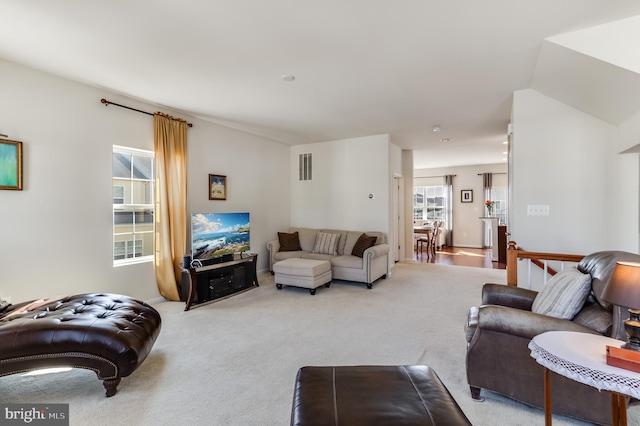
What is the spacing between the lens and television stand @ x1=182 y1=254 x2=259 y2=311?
Result: 4035 mm

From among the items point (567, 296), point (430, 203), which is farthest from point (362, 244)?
point (430, 203)

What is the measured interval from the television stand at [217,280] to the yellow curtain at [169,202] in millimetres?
254

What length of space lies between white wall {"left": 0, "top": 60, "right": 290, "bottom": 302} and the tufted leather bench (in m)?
1.03

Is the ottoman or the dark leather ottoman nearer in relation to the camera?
the dark leather ottoman

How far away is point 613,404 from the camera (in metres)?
1.45

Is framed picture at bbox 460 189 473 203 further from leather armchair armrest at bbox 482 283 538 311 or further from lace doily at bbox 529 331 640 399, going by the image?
lace doily at bbox 529 331 640 399

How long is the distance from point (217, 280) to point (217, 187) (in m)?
1.59

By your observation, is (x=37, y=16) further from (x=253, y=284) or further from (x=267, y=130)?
(x=253, y=284)

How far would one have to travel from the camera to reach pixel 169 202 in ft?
14.0

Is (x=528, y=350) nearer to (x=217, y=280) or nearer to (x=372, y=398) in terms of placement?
(x=372, y=398)

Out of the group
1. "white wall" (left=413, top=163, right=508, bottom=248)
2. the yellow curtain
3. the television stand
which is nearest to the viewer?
the television stand

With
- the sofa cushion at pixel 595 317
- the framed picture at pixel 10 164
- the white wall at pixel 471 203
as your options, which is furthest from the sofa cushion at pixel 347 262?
the white wall at pixel 471 203

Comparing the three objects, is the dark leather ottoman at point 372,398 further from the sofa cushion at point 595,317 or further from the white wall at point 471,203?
the white wall at point 471,203

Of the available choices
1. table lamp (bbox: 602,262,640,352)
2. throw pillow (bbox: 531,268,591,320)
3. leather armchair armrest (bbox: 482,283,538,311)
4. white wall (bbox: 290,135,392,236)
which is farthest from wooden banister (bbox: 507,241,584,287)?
white wall (bbox: 290,135,392,236)
